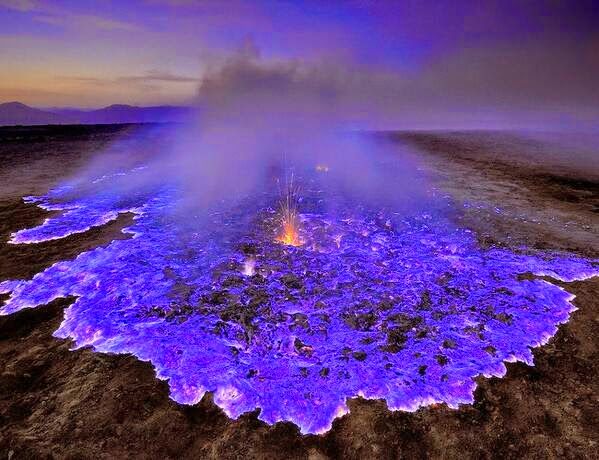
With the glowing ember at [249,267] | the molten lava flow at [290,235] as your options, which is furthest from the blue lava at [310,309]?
the molten lava flow at [290,235]

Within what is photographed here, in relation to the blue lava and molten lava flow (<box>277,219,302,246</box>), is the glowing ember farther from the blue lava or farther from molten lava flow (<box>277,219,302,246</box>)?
molten lava flow (<box>277,219,302,246</box>)

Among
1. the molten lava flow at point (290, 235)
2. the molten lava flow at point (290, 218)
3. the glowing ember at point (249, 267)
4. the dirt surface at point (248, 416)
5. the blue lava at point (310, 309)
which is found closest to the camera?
the dirt surface at point (248, 416)

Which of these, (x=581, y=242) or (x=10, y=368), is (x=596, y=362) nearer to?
(x=581, y=242)

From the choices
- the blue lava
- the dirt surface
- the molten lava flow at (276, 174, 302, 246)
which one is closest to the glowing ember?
the blue lava

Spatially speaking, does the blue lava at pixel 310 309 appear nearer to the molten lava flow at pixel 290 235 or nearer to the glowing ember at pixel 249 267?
the glowing ember at pixel 249 267

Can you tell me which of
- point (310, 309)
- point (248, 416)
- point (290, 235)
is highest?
point (290, 235)

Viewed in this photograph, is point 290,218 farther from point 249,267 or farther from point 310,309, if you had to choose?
point 310,309

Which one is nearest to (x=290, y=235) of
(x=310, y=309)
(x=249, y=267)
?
(x=249, y=267)

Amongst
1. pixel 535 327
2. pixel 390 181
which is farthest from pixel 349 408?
pixel 390 181
